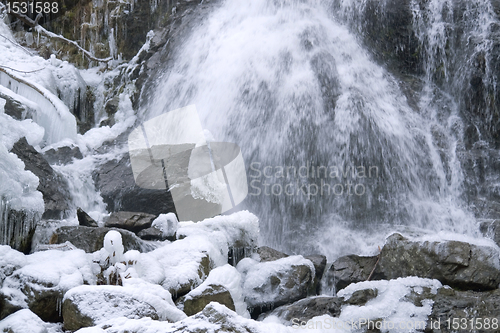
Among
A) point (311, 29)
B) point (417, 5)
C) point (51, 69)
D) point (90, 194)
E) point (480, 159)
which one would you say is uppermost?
point (417, 5)

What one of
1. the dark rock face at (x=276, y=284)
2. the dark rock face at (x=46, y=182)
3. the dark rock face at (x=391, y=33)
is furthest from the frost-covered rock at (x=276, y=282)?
the dark rock face at (x=391, y=33)

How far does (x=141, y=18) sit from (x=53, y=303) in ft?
30.6

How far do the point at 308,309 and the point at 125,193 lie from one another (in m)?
4.04

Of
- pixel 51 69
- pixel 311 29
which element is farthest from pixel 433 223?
pixel 51 69

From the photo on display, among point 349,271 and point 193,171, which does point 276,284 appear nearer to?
point 349,271

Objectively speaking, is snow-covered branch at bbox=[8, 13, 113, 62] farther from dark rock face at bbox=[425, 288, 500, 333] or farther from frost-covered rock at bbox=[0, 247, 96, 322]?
dark rock face at bbox=[425, 288, 500, 333]

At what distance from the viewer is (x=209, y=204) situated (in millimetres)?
7223

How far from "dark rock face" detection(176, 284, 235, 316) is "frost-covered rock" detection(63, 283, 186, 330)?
40 centimetres

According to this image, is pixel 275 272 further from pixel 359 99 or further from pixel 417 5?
pixel 417 5

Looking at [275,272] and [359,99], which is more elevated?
[359,99]

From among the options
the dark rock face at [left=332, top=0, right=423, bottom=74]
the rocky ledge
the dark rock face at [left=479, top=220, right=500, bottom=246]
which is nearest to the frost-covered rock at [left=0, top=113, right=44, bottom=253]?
the rocky ledge

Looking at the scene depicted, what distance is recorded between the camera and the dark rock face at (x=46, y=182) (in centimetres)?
634

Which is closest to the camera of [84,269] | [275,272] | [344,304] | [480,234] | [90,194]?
[84,269]

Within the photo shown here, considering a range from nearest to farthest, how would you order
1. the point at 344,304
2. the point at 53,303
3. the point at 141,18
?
the point at 53,303, the point at 344,304, the point at 141,18
